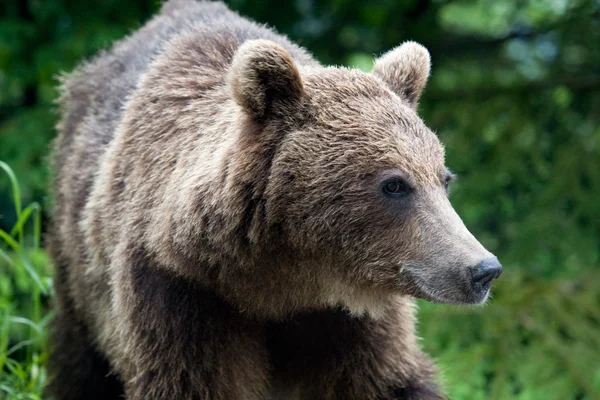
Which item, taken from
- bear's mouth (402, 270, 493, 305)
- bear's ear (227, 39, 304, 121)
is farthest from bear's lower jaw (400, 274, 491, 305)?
bear's ear (227, 39, 304, 121)

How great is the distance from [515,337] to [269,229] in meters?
4.07

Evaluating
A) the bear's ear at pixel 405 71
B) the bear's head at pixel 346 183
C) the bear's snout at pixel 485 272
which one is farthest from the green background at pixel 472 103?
the bear's snout at pixel 485 272

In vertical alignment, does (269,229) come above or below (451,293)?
below

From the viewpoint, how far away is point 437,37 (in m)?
10.3

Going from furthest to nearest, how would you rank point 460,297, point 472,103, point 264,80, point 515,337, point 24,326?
point 472,103
point 24,326
point 515,337
point 264,80
point 460,297

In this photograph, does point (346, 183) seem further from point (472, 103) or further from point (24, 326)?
point (472, 103)

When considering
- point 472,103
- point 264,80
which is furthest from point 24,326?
point 472,103

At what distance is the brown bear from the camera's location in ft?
14.3

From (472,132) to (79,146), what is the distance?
4.70 metres

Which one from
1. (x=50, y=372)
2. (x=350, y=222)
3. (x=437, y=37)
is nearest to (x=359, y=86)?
(x=350, y=222)

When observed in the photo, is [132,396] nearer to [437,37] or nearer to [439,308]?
[439,308]

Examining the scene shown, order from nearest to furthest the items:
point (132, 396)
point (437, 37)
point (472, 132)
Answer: point (132, 396)
point (472, 132)
point (437, 37)

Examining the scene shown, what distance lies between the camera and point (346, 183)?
4367 mm

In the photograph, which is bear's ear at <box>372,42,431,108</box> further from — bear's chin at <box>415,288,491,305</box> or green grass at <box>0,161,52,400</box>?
green grass at <box>0,161,52,400</box>
